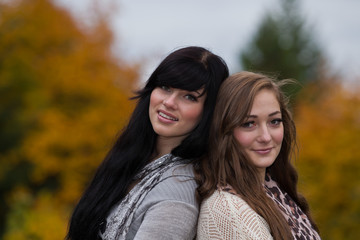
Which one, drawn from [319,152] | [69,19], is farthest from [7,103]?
[319,152]

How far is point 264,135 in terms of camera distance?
2646mm

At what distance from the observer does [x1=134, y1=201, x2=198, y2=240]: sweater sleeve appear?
2.42 metres

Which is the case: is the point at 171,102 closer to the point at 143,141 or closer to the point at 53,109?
the point at 143,141

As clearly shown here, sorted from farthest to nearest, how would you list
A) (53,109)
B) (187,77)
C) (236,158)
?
(53,109) < (187,77) < (236,158)

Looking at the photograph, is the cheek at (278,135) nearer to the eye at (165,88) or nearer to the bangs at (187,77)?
the bangs at (187,77)

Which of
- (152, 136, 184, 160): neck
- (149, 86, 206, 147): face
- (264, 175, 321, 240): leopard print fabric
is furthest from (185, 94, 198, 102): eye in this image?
(264, 175, 321, 240): leopard print fabric

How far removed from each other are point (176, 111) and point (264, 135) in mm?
456

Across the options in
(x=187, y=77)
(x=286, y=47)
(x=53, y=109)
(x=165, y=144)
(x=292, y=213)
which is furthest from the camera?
(x=286, y=47)

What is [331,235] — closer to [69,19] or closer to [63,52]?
[63,52]

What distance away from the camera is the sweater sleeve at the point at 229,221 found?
2.37 m

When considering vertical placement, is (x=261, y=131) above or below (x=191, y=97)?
below

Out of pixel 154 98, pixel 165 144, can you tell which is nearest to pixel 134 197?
pixel 165 144

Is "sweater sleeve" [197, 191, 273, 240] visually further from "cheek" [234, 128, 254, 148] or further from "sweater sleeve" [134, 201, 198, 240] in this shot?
"cheek" [234, 128, 254, 148]

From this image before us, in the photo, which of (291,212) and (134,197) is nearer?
(134,197)
